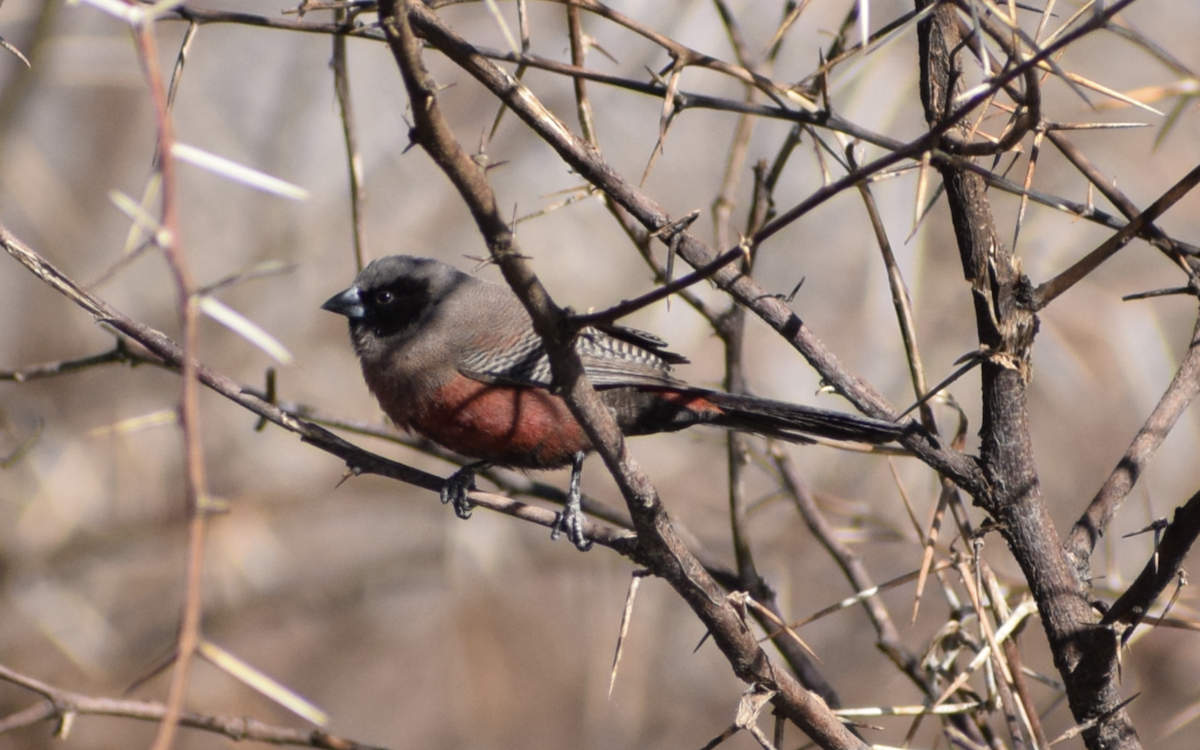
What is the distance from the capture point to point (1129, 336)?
6766mm

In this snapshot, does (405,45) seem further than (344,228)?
No

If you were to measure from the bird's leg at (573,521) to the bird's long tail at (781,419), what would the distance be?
1.77 ft

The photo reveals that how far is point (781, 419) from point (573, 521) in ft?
2.99

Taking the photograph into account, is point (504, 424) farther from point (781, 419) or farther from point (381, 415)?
point (381, 415)

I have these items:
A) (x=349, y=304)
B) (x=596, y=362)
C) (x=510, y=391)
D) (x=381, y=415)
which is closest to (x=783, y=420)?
(x=596, y=362)

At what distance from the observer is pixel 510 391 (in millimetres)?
3977

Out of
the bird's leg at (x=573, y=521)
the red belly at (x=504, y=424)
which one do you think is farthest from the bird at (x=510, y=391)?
the bird's leg at (x=573, y=521)

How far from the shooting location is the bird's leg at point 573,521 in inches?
111

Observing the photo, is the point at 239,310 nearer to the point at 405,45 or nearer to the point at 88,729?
the point at 88,729

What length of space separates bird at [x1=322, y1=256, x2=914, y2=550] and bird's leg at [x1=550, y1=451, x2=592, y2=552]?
0.36 meters

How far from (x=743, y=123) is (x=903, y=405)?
3.32m

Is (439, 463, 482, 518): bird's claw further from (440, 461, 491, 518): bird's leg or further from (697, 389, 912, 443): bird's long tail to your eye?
(697, 389, 912, 443): bird's long tail

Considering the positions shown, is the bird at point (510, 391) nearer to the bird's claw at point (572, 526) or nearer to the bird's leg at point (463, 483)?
the bird's leg at point (463, 483)

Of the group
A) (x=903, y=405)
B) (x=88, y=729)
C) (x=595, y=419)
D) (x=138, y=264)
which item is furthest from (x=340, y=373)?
(x=595, y=419)
